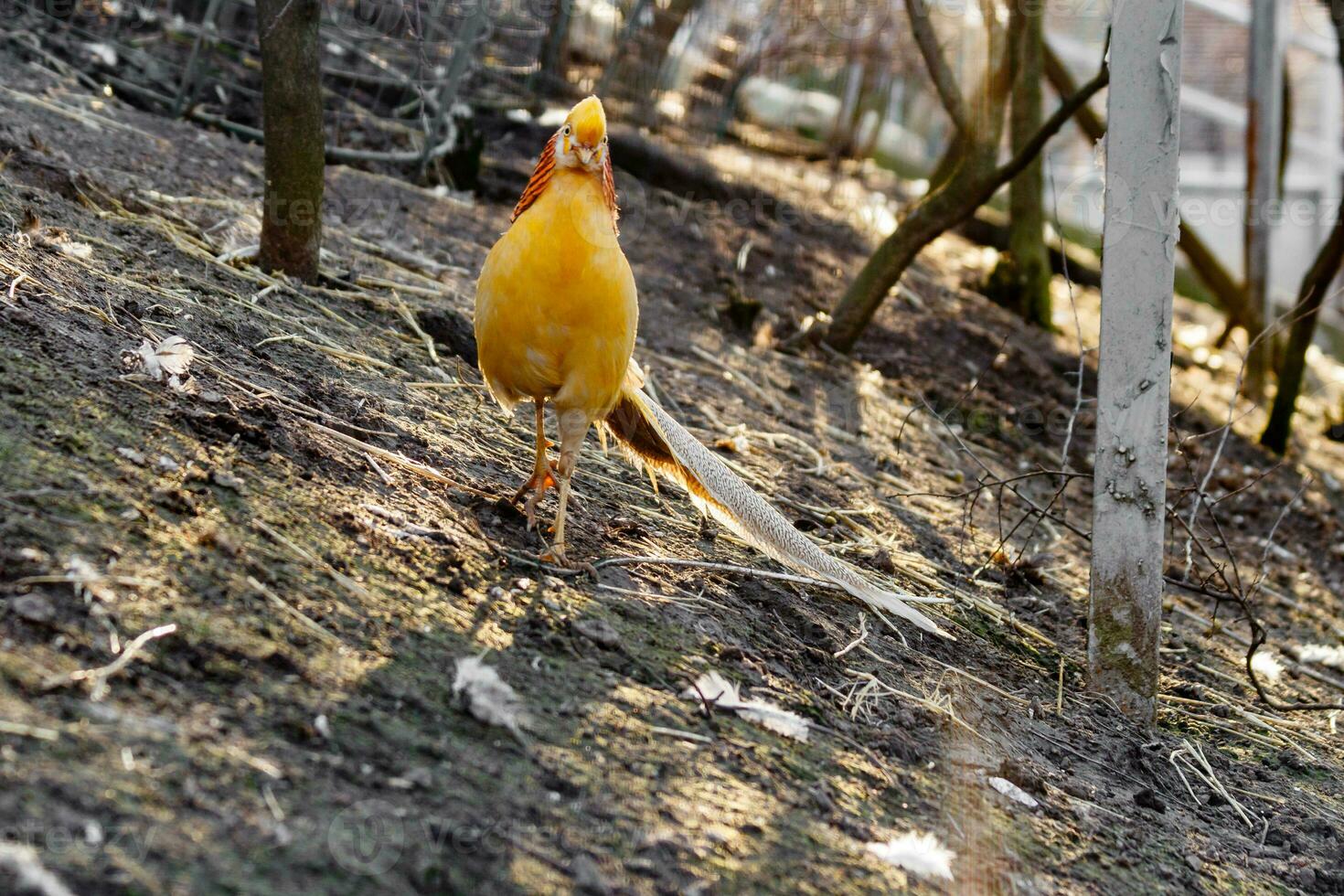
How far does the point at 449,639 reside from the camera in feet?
8.02

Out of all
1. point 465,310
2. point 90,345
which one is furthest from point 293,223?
point 90,345

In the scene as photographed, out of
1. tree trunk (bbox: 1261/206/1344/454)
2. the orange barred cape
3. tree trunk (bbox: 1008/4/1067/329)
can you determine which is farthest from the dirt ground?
tree trunk (bbox: 1008/4/1067/329)

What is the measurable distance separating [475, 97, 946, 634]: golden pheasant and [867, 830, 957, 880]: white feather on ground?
1009 mm

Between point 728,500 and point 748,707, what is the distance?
904 millimetres

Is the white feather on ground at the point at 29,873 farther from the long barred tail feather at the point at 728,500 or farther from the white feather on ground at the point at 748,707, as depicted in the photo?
the long barred tail feather at the point at 728,500

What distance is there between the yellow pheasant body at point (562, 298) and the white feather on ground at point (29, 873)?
5.08 ft

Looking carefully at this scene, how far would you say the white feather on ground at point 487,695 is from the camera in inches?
88.1

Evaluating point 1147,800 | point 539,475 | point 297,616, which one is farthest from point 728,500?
point 297,616

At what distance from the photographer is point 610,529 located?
11.2 feet

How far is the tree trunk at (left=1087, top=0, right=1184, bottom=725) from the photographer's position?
3174 mm

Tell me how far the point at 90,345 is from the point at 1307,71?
46.6 feet

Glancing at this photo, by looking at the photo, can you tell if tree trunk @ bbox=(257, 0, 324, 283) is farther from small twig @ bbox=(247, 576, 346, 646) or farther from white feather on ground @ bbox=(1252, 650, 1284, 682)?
white feather on ground @ bbox=(1252, 650, 1284, 682)

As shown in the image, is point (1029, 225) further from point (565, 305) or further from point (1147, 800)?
point (565, 305)

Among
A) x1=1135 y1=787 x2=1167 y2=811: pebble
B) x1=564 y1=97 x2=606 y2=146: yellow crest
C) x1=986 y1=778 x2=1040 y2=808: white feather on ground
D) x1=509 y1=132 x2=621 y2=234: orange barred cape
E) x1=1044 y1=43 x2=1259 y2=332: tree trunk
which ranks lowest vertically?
x1=986 y1=778 x2=1040 y2=808: white feather on ground
